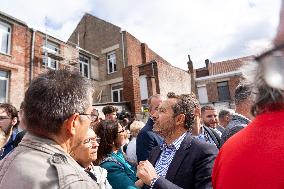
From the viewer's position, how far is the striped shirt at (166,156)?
9.06 ft

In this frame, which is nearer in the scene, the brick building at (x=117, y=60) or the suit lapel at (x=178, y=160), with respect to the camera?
the suit lapel at (x=178, y=160)

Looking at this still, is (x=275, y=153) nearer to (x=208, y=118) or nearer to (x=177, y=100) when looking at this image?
(x=177, y=100)

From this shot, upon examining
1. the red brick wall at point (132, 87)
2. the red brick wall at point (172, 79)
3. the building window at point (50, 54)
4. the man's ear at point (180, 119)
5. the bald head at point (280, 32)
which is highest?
the building window at point (50, 54)

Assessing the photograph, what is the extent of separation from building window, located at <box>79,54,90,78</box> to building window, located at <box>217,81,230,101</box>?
13641 millimetres

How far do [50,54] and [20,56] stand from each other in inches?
88.7

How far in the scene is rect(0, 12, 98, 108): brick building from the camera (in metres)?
15.7

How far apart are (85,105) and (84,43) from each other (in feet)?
86.5

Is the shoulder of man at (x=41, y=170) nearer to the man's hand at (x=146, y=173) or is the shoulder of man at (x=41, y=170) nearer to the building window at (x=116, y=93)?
the man's hand at (x=146, y=173)

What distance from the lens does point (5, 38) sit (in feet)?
52.6

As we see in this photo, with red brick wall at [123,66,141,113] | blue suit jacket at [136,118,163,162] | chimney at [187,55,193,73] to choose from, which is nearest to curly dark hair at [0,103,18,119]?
blue suit jacket at [136,118,163,162]

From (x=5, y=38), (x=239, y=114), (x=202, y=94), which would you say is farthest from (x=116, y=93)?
(x=239, y=114)

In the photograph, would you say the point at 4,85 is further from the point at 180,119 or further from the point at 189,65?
the point at 189,65

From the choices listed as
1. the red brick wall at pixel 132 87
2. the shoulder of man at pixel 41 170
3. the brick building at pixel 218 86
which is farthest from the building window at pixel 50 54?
the shoulder of man at pixel 41 170

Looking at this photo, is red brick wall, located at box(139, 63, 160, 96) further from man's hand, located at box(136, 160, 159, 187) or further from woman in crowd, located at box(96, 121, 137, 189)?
man's hand, located at box(136, 160, 159, 187)
